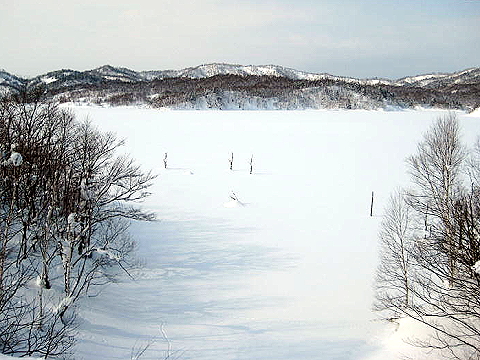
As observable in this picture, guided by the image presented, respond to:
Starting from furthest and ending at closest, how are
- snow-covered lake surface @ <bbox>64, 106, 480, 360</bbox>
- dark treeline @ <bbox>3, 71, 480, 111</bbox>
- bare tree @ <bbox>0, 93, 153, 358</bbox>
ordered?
dark treeline @ <bbox>3, 71, 480, 111</bbox>, snow-covered lake surface @ <bbox>64, 106, 480, 360</bbox>, bare tree @ <bbox>0, 93, 153, 358</bbox>

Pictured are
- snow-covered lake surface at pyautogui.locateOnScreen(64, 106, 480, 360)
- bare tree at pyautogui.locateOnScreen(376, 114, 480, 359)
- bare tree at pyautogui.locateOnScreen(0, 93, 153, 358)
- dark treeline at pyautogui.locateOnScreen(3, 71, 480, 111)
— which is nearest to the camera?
bare tree at pyautogui.locateOnScreen(376, 114, 480, 359)

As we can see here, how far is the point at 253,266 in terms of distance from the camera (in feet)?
58.7

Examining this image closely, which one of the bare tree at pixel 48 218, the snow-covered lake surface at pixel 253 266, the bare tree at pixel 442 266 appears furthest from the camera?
the snow-covered lake surface at pixel 253 266

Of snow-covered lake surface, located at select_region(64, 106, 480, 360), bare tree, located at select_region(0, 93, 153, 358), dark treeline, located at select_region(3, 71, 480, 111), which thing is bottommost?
snow-covered lake surface, located at select_region(64, 106, 480, 360)

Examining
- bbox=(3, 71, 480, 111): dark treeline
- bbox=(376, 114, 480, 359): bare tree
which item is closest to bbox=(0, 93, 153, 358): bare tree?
bbox=(376, 114, 480, 359): bare tree

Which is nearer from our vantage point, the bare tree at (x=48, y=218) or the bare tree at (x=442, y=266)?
the bare tree at (x=442, y=266)

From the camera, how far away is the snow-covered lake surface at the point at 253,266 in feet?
39.2

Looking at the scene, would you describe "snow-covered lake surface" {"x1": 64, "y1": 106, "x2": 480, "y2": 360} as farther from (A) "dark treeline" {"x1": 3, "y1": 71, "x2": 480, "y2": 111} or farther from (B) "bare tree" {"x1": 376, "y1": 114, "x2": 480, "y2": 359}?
(A) "dark treeline" {"x1": 3, "y1": 71, "x2": 480, "y2": 111}

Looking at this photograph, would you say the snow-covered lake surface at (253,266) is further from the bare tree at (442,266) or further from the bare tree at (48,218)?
the bare tree at (442,266)

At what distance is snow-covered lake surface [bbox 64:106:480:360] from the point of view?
1194 cm

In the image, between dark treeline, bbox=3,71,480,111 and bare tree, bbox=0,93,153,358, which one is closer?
bare tree, bbox=0,93,153,358

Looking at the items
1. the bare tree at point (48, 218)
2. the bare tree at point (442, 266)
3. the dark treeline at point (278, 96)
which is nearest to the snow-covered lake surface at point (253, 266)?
the bare tree at point (48, 218)

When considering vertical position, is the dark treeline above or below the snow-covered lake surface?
above

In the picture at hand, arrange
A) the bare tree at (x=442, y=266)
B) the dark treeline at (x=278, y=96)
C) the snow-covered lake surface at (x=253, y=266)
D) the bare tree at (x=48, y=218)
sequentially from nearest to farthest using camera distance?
the bare tree at (x=442, y=266) → the bare tree at (x=48, y=218) → the snow-covered lake surface at (x=253, y=266) → the dark treeline at (x=278, y=96)
